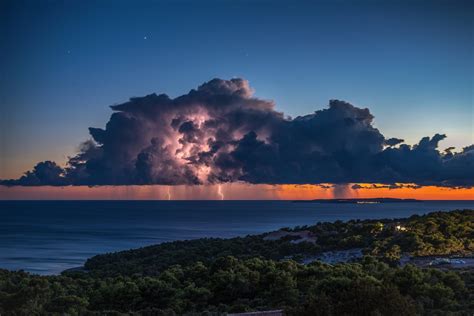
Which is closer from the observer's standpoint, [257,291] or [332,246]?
[257,291]

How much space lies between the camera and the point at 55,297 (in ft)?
70.9

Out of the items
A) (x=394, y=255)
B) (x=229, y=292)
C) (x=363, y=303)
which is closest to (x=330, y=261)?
(x=394, y=255)

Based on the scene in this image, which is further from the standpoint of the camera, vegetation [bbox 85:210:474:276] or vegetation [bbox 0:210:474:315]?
vegetation [bbox 85:210:474:276]

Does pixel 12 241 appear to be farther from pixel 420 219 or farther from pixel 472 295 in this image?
pixel 472 295

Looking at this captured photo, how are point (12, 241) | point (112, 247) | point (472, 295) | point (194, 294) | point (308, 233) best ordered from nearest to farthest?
point (472, 295) → point (194, 294) → point (308, 233) → point (112, 247) → point (12, 241)

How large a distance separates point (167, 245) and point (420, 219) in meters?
22.9

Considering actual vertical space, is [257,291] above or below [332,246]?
below

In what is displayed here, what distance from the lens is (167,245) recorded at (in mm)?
54250

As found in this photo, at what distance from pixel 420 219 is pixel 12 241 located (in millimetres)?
63667

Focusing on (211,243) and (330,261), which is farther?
(211,243)

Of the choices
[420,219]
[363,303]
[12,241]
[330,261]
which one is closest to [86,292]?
[363,303]

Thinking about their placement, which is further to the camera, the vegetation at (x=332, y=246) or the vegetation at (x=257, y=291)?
the vegetation at (x=332, y=246)

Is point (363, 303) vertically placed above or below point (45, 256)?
above

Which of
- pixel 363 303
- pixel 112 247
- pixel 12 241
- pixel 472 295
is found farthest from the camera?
pixel 12 241
